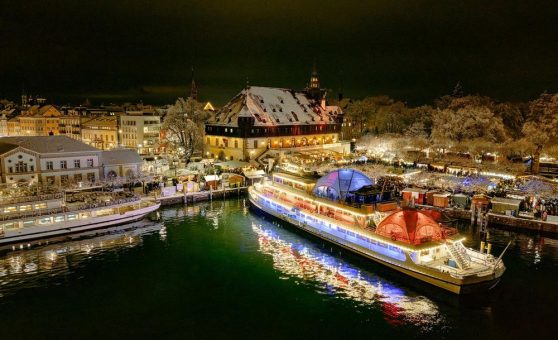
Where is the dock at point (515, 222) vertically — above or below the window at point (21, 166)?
below

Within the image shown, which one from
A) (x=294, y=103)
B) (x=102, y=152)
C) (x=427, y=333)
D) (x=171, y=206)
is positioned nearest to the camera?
(x=427, y=333)

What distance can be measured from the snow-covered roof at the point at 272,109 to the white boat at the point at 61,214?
32785 mm

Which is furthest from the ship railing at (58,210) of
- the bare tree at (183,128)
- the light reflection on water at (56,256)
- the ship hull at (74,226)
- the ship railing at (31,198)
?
the bare tree at (183,128)

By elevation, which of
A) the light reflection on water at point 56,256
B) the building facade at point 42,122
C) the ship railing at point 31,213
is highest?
the building facade at point 42,122

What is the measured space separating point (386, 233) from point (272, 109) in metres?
51.4

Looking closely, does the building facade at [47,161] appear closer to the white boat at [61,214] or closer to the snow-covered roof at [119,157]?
the snow-covered roof at [119,157]

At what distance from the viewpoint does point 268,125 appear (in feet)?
243

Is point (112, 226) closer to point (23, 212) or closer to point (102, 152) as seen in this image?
point (23, 212)

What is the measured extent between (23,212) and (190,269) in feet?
63.5

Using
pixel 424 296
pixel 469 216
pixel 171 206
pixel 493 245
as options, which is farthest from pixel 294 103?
pixel 424 296

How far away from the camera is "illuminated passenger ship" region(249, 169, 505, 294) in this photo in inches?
1056

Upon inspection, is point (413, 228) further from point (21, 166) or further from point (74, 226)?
point (21, 166)

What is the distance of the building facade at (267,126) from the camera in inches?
2832

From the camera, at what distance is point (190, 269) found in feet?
101
